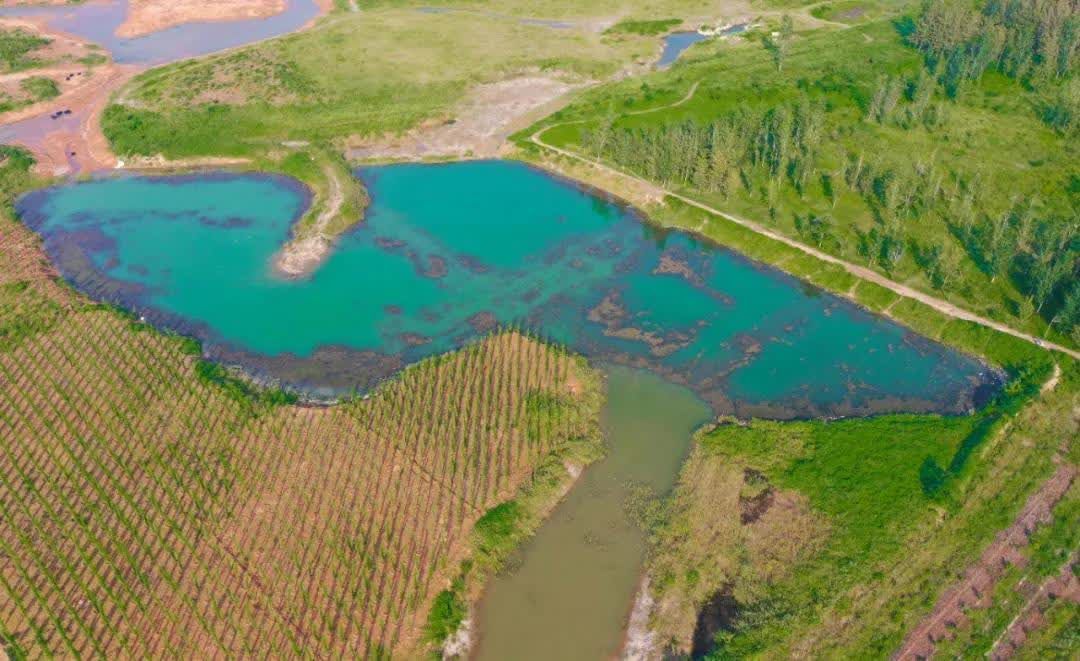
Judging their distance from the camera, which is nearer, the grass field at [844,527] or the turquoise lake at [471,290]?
the grass field at [844,527]

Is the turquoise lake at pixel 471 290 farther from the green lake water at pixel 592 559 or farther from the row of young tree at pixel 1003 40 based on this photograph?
the row of young tree at pixel 1003 40

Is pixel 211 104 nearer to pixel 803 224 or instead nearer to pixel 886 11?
pixel 803 224

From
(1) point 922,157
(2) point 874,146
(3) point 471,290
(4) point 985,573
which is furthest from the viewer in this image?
(2) point 874,146

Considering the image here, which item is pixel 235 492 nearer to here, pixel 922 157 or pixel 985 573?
pixel 985 573

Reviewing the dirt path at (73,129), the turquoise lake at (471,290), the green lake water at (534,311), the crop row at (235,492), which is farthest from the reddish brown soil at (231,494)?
the dirt path at (73,129)

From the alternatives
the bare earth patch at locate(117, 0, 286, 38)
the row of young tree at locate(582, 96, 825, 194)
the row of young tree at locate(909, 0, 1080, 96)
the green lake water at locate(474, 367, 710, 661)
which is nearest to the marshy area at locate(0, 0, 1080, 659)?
the green lake water at locate(474, 367, 710, 661)

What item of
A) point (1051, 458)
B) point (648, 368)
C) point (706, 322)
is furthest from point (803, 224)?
point (1051, 458)

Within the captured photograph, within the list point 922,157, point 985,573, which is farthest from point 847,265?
point 985,573
